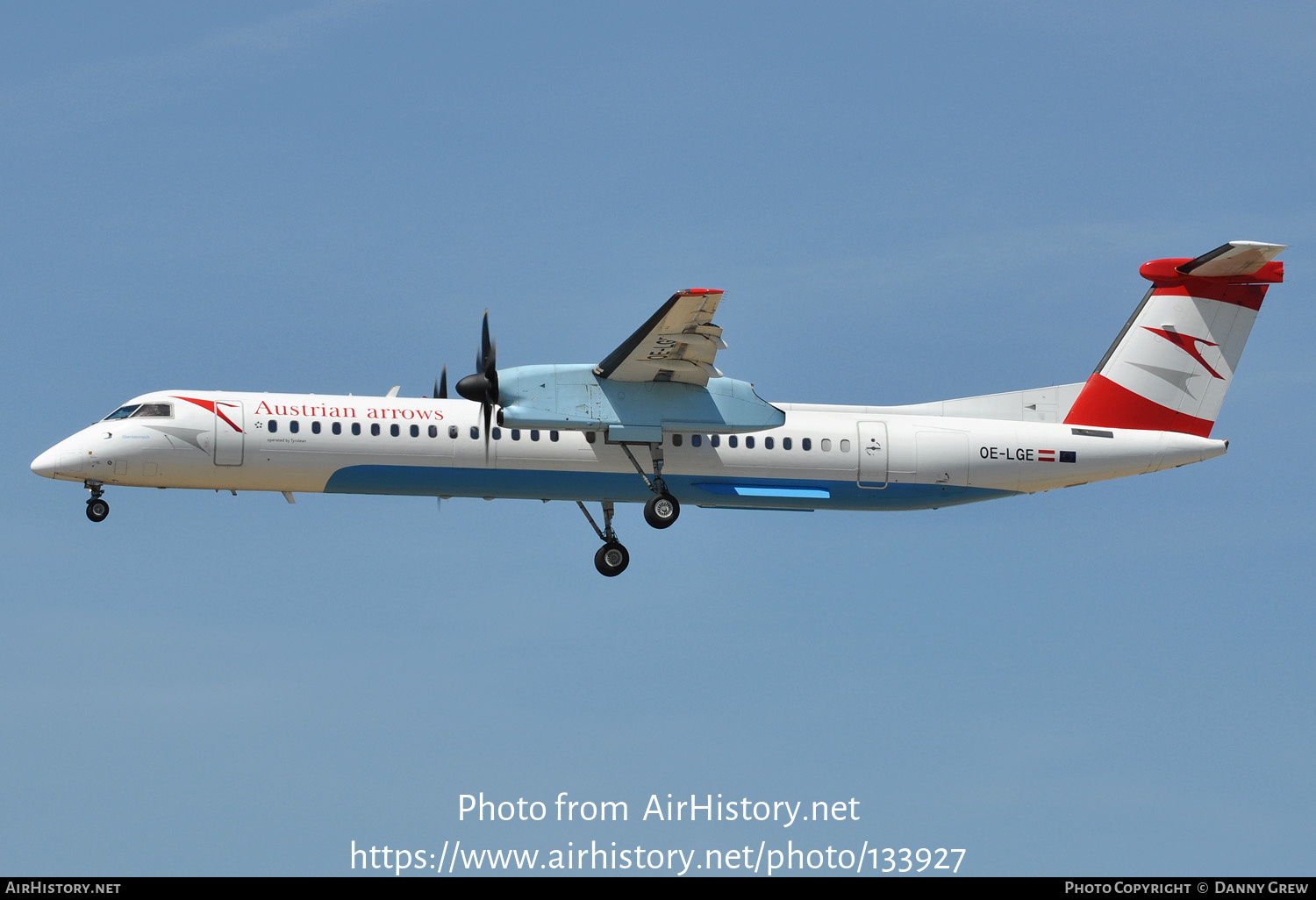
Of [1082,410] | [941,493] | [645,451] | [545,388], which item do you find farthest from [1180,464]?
[545,388]

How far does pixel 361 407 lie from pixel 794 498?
799 centimetres

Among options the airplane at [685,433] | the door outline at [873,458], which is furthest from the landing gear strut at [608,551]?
the door outline at [873,458]

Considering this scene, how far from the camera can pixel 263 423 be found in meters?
28.9

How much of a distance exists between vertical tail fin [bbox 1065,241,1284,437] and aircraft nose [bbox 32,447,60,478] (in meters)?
A: 18.6

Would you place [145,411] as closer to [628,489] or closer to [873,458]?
[628,489]

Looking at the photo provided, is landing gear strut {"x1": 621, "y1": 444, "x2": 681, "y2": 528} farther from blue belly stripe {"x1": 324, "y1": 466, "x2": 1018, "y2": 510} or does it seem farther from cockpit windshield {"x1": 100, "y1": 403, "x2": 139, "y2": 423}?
cockpit windshield {"x1": 100, "y1": 403, "x2": 139, "y2": 423}

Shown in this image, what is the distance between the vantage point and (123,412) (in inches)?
1148

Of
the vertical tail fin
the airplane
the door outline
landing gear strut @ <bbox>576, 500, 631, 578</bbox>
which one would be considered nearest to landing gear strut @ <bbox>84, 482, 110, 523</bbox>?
the airplane

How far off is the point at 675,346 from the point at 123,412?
9.80 m

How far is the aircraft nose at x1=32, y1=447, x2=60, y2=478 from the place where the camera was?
28766 millimetres

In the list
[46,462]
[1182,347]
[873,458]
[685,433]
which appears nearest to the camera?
[46,462]

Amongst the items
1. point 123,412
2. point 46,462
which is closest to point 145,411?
point 123,412

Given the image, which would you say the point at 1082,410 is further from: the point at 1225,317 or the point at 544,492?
the point at 544,492

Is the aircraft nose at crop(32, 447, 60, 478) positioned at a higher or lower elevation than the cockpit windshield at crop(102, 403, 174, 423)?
lower
